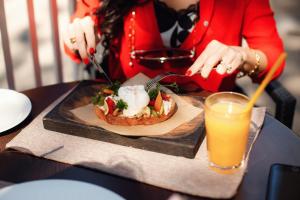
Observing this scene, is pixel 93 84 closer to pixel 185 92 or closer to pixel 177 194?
pixel 185 92

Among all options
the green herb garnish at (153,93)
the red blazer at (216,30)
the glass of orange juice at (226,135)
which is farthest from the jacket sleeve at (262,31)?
the glass of orange juice at (226,135)

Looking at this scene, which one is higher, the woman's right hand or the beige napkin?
the woman's right hand

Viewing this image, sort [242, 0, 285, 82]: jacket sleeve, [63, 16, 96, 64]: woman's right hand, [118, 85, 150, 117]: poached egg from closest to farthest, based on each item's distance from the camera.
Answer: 1. [118, 85, 150, 117]: poached egg
2. [63, 16, 96, 64]: woman's right hand
3. [242, 0, 285, 82]: jacket sleeve

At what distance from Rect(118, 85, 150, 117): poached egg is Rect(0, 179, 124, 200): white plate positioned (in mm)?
346

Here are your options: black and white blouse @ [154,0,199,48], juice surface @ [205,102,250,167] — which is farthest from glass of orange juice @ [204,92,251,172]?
black and white blouse @ [154,0,199,48]

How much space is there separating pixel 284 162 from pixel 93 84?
0.76 m

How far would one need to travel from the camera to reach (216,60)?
5.02 ft

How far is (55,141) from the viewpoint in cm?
135

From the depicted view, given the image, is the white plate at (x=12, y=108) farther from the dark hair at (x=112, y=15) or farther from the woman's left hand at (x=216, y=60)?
the dark hair at (x=112, y=15)

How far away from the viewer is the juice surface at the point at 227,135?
3.79 ft

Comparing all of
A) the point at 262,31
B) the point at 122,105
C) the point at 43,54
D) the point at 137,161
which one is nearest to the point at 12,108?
the point at 122,105

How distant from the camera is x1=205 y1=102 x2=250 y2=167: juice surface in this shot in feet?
3.79

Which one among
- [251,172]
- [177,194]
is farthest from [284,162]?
[177,194]

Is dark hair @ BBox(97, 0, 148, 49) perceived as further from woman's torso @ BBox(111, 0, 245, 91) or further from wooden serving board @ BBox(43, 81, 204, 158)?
wooden serving board @ BBox(43, 81, 204, 158)
